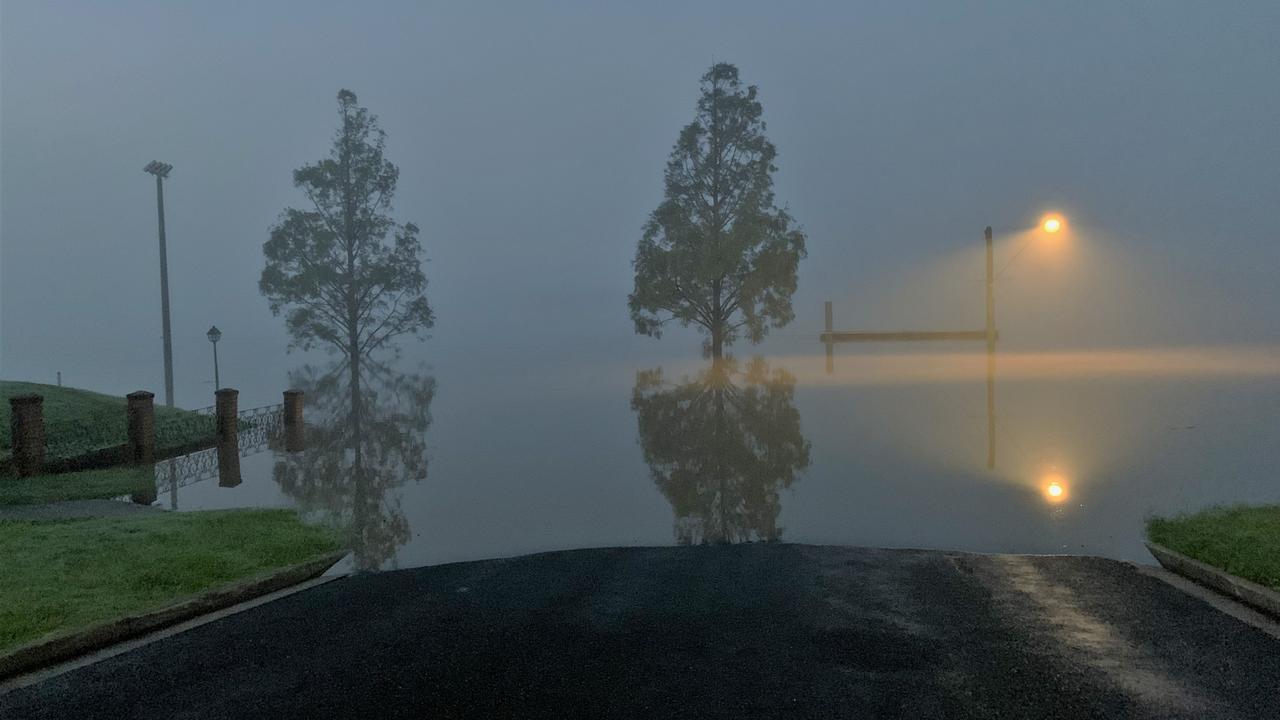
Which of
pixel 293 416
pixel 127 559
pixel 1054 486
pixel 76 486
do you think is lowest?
pixel 1054 486

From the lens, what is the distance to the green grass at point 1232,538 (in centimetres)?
891

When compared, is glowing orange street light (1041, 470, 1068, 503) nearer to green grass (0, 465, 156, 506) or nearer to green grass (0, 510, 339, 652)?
green grass (0, 510, 339, 652)

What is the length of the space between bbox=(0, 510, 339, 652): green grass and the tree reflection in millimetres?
808

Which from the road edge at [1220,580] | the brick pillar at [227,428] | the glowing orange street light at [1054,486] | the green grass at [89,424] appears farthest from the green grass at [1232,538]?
the green grass at [89,424]

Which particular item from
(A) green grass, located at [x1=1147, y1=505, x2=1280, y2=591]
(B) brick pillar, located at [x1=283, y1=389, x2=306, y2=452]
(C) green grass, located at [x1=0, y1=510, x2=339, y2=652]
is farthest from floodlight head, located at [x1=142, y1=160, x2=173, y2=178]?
(A) green grass, located at [x1=1147, y1=505, x2=1280, y2=591]

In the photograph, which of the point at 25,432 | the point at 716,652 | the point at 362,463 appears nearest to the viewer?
the point at 716,652

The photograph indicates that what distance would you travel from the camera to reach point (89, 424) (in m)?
24.2

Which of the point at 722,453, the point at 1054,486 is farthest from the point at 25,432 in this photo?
the point at 1054,486

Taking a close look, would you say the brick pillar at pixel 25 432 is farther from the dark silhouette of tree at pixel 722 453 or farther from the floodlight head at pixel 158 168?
the floodlight head at pixel 158 168

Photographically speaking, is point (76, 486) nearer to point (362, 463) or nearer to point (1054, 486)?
point (362, 463)

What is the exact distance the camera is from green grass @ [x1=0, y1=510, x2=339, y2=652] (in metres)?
8.54

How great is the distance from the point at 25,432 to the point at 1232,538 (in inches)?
853

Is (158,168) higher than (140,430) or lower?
higher

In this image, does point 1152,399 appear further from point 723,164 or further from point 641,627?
point 641,627
